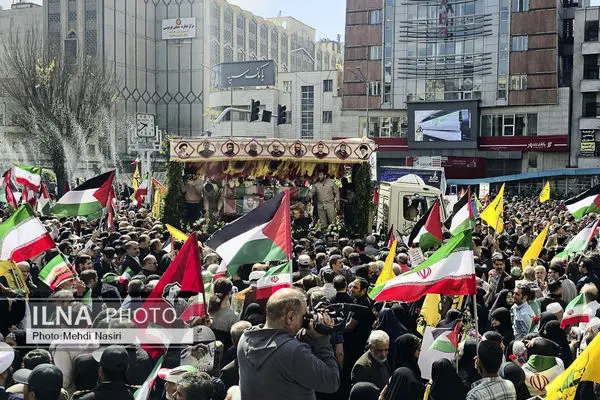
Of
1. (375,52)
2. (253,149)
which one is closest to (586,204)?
(253,149)

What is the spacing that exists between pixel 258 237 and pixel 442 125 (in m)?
49.5

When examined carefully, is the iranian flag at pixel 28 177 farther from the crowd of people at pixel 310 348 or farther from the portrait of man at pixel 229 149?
the crowd of people at pixel 310 348

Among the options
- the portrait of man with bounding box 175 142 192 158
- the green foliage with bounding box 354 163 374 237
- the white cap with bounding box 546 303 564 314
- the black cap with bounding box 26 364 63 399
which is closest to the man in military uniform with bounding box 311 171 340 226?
the green foliage with bounding box 354 163 374 237

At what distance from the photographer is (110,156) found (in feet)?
187

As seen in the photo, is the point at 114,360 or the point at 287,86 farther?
the point at 287,86

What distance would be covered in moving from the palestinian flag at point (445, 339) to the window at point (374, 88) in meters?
53.0

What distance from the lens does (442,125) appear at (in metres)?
55.3

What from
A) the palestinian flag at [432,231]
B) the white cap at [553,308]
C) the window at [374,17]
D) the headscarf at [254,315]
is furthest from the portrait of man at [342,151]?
the window at [374,17]

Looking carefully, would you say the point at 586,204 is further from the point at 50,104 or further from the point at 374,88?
the point at 374,88

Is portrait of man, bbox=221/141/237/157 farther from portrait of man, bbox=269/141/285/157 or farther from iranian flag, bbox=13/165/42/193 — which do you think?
iranian flag, bbox=13/165/42/193

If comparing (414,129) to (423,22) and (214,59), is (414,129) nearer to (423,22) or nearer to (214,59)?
(423,22)

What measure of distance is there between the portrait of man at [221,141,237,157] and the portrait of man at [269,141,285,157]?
39.2 inches

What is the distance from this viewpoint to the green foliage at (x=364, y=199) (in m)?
20.6

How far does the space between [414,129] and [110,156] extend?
2421 centimetres
